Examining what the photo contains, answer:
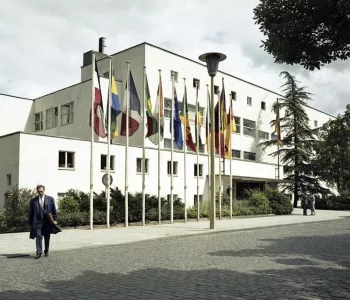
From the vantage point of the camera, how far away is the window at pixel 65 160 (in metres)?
27.1

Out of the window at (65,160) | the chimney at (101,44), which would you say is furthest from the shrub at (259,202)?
the chimney at (101,44)

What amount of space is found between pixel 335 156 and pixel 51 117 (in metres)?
27.5

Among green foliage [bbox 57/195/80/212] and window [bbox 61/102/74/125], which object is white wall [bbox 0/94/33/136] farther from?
green foliage [bbox 57/195/80/212]

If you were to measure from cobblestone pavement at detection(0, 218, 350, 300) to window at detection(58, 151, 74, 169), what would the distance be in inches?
570

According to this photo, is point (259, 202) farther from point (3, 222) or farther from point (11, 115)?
point (11, 115)

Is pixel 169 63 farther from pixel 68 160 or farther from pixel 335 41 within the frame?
pixel 335 41

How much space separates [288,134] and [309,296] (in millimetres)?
41086

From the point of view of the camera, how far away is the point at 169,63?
38.7 meters

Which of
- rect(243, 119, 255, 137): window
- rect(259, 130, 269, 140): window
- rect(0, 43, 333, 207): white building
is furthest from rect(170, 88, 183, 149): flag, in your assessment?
rect(259, 130, 269, 140): window

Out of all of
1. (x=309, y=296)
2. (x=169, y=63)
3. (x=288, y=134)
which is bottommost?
(x=309, y=296)

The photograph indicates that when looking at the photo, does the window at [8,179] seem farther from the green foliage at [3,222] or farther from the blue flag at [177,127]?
the blue flag at [177,127]

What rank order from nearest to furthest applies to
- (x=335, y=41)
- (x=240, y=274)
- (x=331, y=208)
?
(x=335, y=41)
(x=240, y=274)
(x=331, y=208)

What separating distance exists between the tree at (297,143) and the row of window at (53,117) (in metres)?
21.2

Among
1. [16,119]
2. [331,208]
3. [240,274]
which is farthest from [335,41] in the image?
[331,208]
